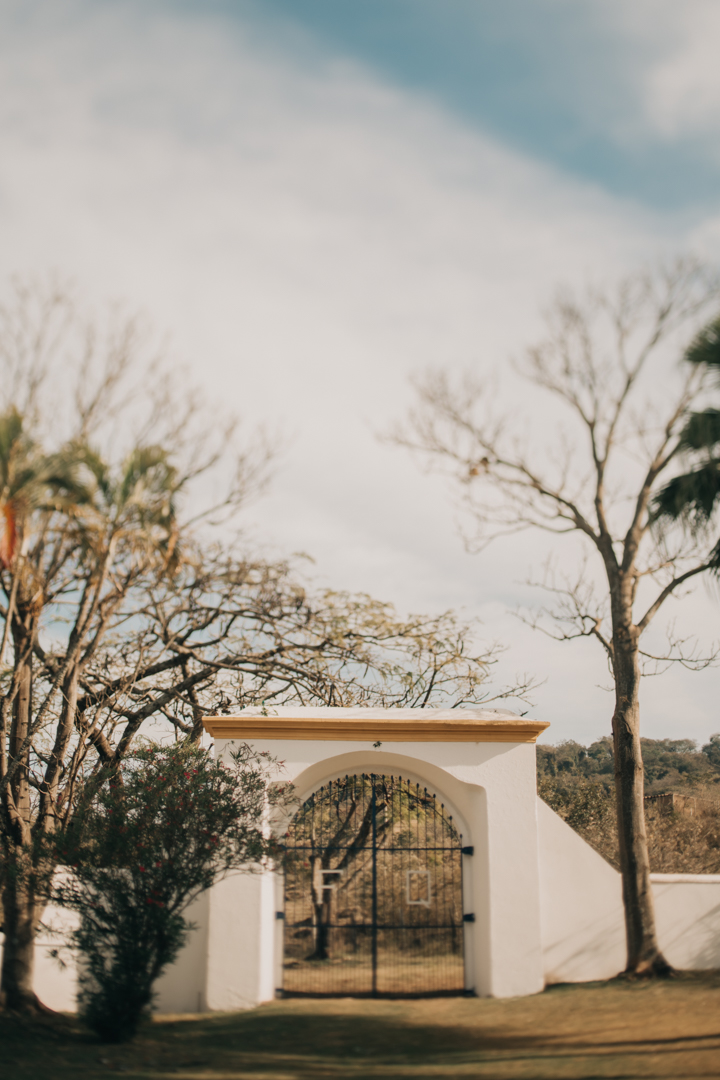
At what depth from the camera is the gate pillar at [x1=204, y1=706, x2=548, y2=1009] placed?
31.0 ft

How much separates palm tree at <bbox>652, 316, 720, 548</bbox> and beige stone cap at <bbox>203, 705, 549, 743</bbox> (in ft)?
9.83

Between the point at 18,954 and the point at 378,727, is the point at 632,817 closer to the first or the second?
the point at 378,727

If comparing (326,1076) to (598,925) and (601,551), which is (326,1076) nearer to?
(598,925)

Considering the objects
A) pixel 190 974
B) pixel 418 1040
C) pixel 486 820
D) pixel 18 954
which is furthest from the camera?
pixel 486 820

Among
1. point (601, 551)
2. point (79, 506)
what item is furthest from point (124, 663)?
point (601, 551)

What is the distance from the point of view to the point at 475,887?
1007cm

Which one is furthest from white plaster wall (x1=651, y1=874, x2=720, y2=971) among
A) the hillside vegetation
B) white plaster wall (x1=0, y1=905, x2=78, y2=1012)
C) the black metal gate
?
white plaster wall (x1=0, y1=905, x2=78, y2=1012)

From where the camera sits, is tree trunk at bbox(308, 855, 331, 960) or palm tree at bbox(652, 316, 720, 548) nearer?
palm tree at bbox(652, 316, 720, 548)

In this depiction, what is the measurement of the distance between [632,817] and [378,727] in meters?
3.47

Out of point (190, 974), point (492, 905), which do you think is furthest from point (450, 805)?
point (190, 974)

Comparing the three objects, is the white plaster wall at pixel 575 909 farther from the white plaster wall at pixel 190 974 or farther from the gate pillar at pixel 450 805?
the white plaster wall at pixel 190 974

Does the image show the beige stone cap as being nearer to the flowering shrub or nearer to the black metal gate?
the black metal gate

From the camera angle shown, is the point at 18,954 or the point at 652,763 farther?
the point at 652,763

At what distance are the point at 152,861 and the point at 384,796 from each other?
18.0 feet
